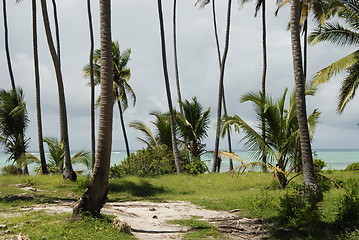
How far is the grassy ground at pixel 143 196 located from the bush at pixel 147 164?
190cm

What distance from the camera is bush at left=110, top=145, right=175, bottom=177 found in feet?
64.5

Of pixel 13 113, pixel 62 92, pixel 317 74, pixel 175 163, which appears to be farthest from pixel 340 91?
pixel 13 113

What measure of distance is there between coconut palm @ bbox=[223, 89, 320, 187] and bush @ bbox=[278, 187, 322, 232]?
10.1 ft

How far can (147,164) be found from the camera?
19.8 m

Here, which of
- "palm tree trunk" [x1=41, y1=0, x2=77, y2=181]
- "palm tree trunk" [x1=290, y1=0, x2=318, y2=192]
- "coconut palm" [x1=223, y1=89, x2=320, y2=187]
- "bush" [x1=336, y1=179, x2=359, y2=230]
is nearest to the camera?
"bush" [x1=336, y1=179, x2=359, y2=230]

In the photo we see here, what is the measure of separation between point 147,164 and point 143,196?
5.29m

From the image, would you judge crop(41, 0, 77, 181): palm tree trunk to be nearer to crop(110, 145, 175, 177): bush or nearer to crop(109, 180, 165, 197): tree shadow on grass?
crop(109, 180, 165, 197): tree shadow on grass

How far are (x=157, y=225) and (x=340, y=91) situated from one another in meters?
10.4

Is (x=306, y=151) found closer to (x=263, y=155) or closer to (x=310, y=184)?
(x=310, y=184)

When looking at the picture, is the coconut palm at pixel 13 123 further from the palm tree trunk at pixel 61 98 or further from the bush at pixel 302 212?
Result: the bush at pixel 302 212

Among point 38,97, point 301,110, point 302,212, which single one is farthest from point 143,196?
point 38,97

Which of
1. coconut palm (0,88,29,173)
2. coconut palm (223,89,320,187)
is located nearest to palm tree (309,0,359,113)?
coconut palm (223,89,320,187)

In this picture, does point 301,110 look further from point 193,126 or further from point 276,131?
point 193,126

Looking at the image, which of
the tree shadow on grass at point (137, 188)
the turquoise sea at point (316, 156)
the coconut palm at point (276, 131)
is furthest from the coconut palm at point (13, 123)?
the coconut palm at point (276, 131)
